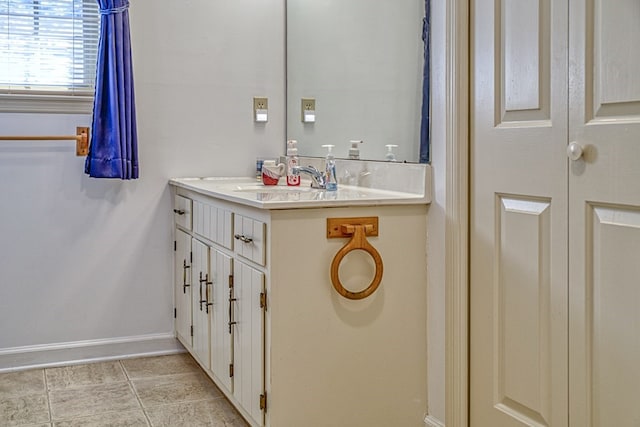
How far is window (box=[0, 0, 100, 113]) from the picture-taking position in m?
3.11

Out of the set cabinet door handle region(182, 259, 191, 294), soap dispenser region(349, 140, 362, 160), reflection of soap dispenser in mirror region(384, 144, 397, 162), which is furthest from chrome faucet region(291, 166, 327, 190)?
cabinet door handle region(182, 259, 191, 294)

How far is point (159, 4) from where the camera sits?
334 centimetres

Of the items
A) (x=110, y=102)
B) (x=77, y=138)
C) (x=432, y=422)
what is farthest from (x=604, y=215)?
(x=77, y=138)

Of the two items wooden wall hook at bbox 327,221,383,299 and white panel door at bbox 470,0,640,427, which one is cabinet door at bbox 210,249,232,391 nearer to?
wooden wall hook at bbox 327,221,383,299

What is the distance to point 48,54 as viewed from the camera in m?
3.18

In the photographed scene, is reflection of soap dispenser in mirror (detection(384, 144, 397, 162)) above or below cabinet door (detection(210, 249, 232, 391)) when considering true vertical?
above

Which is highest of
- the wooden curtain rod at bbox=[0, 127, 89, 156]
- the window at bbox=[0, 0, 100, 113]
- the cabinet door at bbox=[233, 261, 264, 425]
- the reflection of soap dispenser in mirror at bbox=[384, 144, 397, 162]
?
the window at bbox=[0, 0, 100, 113]

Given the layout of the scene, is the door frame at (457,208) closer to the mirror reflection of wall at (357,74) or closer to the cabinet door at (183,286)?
the mirror reflection of wall at (357,74)

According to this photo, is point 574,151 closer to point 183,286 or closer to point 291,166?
point 291,166

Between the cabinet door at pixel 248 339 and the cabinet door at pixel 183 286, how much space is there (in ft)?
2.39

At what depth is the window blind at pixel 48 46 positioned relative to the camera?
3.12 meters

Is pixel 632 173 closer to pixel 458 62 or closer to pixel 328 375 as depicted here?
pixel 458 62

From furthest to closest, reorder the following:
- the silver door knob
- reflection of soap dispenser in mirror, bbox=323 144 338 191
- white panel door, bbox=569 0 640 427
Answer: reflection of soap dispenser in mirror, bbox=323 144 338 191 < the silver door knob < white panel door, bbox=569 0 640 427

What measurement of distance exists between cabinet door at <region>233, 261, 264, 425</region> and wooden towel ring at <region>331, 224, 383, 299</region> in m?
0.24
